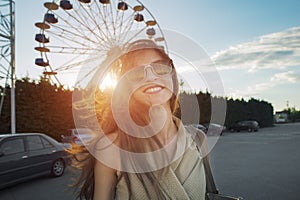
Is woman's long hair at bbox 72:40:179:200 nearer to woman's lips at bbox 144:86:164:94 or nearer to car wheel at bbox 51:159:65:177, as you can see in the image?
woman's lips at bbox 144:86:164:94

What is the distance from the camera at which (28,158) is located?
5.18 metres

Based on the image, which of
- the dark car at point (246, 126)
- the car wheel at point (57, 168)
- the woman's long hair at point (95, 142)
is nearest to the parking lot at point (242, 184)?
the car wheel at point (57, 168)

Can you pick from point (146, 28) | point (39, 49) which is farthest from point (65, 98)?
point (146, 28)

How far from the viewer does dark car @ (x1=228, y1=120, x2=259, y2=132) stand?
26312mm

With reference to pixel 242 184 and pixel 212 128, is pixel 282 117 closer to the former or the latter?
pixel 242 184

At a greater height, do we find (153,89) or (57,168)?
(153,89)

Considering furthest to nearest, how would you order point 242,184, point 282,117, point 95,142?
point 282,117 < point 242,184 < point 95,142

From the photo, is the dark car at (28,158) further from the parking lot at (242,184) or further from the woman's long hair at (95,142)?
the woman's long hair at (95,142)

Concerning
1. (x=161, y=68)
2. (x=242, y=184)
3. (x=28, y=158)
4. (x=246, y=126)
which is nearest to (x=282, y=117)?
(x=246, y=126)

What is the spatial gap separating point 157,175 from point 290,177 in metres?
5.44

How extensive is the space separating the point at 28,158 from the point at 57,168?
0.98m

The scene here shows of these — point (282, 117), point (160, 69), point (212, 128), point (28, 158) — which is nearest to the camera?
point (160, 69)

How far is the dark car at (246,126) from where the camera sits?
86.3ft

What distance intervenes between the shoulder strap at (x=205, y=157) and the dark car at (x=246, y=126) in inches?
1064
